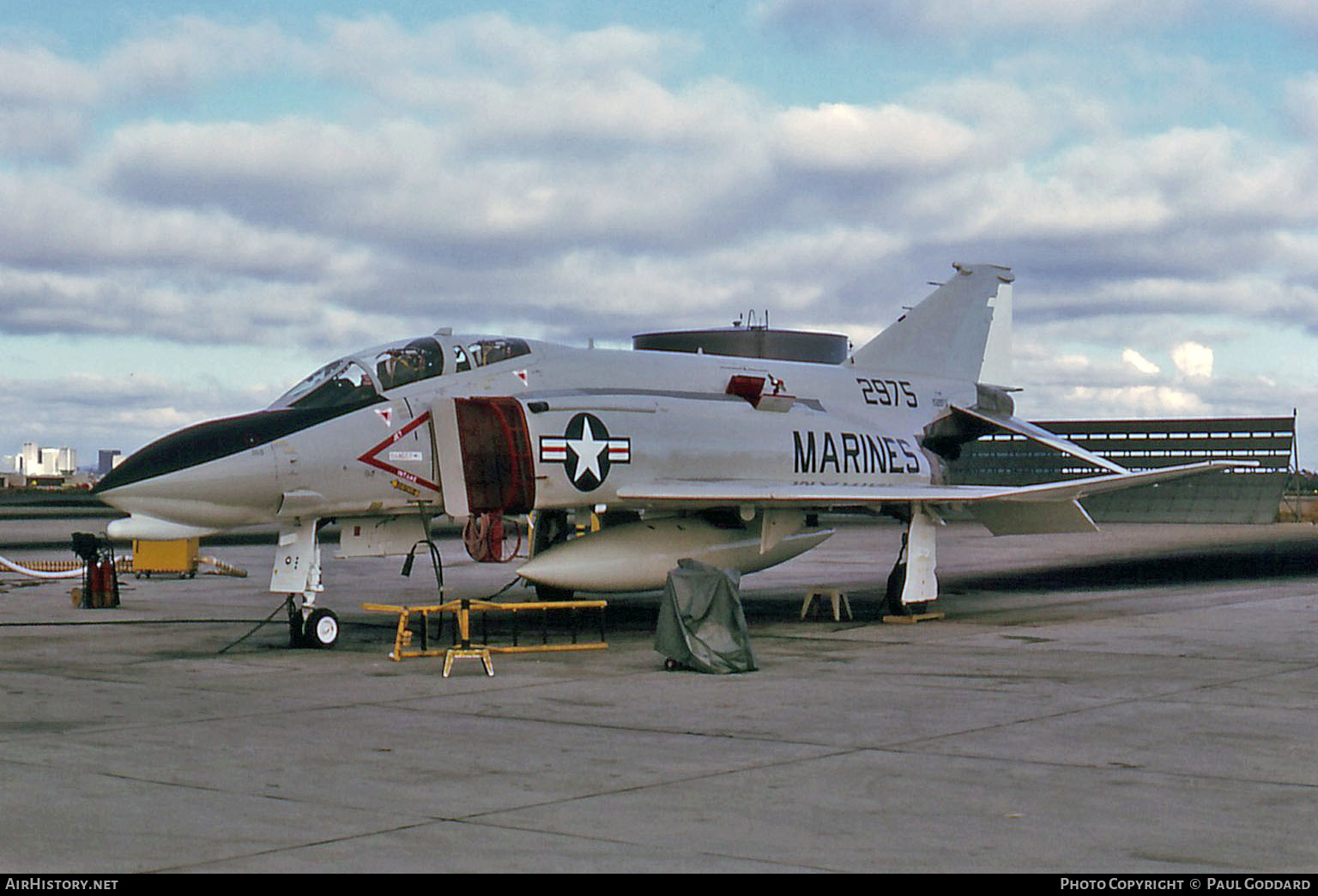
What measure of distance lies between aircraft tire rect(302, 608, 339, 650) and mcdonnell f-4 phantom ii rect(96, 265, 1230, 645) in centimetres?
2

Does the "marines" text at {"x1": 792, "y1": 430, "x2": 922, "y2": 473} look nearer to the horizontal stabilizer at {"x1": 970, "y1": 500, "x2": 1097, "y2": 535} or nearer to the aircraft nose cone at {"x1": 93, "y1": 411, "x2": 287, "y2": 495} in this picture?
the horizontal stabilizer at {"x1": 970, "y1": 500, "x2": 1097, "y2": 535}

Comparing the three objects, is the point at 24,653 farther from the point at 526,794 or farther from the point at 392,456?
the point at 526,794

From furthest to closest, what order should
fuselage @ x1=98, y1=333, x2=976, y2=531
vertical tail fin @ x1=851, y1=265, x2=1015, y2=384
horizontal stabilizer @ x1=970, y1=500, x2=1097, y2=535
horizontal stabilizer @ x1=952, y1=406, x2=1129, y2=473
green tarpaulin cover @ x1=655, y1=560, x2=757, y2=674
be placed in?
1. vertical tail fin @ x1=851, y1=265, x2=1015, y2=384
2. horizontal stabilizer @ x1=952, y1=406, x2=1129, y2=473
3. horizontal stabilizer @ x1=970, y1=500, x2=1097, y2=535
4. fuselage @ x1=98, y1=333, x2=976, y2=531
5. green tarpaulin cover @ x1=655, y1=560, x2=757, y2=674

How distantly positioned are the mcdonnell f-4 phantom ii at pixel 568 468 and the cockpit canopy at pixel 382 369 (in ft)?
0.07

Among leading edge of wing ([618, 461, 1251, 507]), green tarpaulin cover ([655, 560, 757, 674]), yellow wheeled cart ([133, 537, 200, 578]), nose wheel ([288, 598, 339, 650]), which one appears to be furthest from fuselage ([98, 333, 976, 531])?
yellow wheeled cart ([133, 537, 200, 578])

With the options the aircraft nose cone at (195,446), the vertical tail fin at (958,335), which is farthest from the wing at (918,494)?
the aircraft nose cone at (195,446)

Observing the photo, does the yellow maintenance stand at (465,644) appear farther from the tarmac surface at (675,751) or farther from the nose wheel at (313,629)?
the nose wheel at (313,629)

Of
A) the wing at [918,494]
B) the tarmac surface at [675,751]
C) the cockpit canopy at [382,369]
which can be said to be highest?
the cockpit canopy at [382,369]

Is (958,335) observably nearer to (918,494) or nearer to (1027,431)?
(1027,431)

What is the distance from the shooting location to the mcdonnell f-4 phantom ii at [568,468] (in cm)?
1274

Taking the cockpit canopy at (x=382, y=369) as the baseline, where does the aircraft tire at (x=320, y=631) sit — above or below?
below

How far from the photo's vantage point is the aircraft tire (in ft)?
42.4

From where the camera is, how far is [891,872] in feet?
16.5

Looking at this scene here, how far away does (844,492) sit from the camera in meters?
15.1
